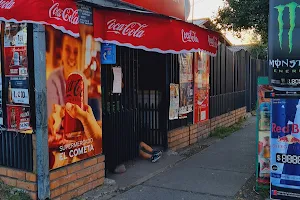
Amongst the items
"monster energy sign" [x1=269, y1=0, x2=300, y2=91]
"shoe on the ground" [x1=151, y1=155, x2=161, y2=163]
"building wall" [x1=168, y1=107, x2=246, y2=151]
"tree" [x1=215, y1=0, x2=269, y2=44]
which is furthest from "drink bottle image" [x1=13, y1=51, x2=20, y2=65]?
"tree" [x1=215, y1=0, x2=269, y2=44]

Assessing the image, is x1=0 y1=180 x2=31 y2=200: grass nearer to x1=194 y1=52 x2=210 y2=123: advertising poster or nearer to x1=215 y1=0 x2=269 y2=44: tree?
x1=194 y1=52 x2=210 y2=123: advertising poster

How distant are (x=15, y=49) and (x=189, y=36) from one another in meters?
2.65

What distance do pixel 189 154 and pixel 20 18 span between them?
5.03m

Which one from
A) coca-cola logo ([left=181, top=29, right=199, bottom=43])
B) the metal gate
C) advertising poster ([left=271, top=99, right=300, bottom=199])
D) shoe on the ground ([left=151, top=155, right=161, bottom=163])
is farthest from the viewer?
shoe on the ground ([left=151, top=155, right=161, bottom=163])

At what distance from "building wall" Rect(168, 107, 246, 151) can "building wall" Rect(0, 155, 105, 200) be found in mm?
2723

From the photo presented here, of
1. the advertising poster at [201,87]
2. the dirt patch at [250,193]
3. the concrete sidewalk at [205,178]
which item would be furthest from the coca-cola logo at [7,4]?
the advertising poster at [201,87]

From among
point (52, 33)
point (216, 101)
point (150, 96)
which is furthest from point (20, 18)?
point (216, 101)

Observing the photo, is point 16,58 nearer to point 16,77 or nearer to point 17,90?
point 16,77

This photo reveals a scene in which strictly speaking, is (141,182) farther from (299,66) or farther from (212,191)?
(299,66)

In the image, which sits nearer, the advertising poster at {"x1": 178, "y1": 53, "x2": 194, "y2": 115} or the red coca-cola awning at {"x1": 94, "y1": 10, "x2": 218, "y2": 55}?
the red coca-cola awning at {"x1": 94, "y1": 10, "x2": 218, "y2": 55}

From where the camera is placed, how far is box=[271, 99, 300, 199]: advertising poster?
15.3ft

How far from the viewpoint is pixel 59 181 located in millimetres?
4516

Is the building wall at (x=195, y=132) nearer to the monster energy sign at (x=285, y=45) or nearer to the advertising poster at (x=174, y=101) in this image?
the advertising poster at (x=174, y=101)

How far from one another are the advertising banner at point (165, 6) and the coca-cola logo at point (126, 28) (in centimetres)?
127
